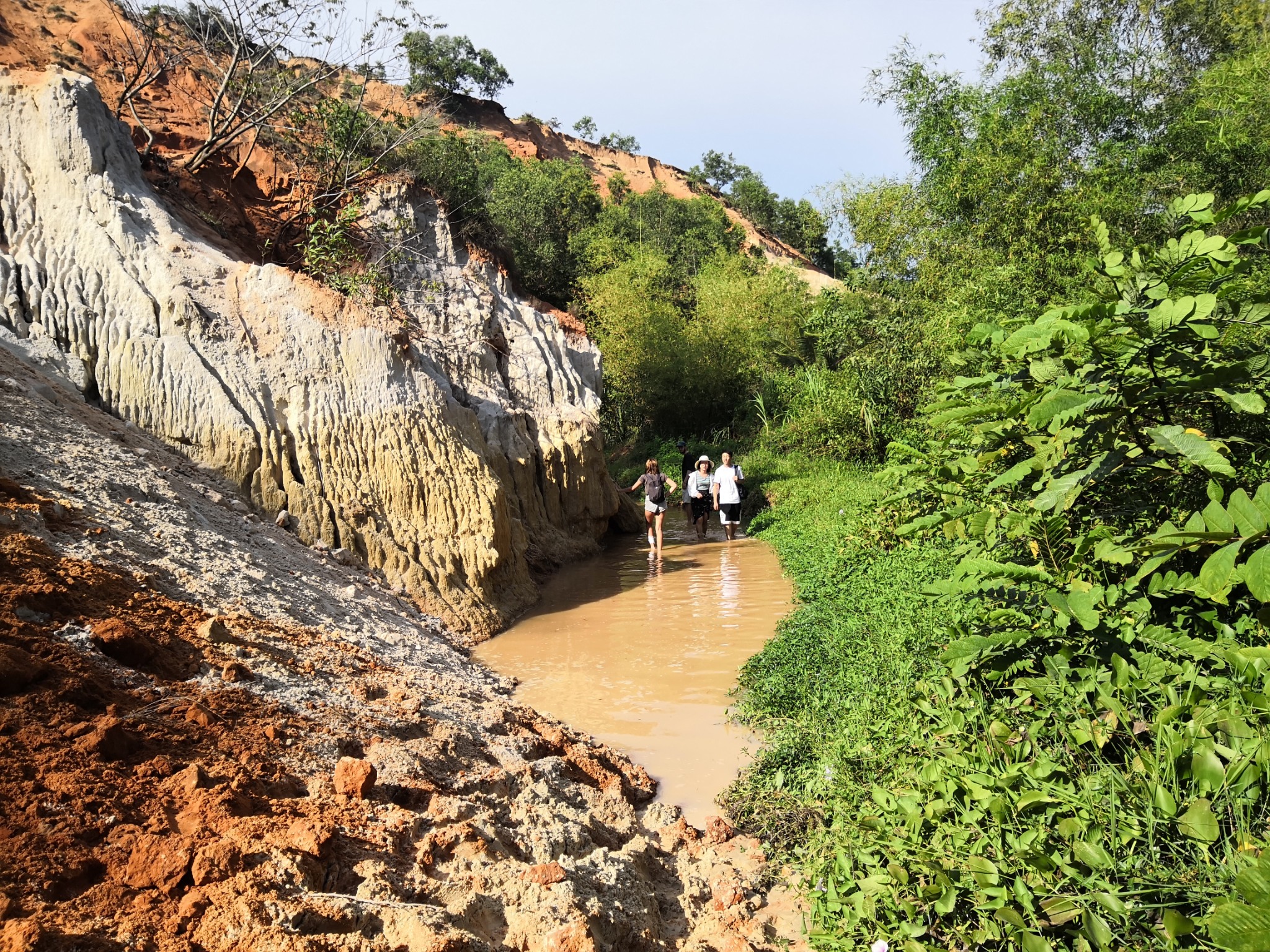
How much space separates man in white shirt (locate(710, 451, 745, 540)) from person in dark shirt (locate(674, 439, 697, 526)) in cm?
92

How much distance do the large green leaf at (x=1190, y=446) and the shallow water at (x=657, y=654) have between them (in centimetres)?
298

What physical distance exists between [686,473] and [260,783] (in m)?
15.2

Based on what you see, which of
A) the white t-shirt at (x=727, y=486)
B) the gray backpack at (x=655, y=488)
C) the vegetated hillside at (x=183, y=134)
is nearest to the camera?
the vegetated hillside at (x=183, y=134)

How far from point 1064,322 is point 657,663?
478 centimetres

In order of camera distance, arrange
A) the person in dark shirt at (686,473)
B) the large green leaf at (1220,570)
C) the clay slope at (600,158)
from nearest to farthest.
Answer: the large green leaf at (1220,570), the person in dark shirt at (686,473), the clay slope at (600,158)

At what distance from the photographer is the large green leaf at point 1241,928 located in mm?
1859

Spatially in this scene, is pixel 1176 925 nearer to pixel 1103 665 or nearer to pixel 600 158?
pixel 1103 665

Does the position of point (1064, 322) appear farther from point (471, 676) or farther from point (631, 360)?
point (631, 360)

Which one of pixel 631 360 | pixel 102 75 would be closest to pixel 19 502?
pixel 102 75

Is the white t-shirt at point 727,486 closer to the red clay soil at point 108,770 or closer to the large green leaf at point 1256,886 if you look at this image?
the red clay soil at point 108,770

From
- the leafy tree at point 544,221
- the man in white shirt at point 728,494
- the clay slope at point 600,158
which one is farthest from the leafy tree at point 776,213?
the man in white shirt at point 728,494

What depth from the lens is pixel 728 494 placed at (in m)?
13.9

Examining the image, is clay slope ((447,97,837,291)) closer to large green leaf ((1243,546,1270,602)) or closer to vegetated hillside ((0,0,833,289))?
vegetated hillside ((0,0,833,289))

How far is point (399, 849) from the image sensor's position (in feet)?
10.6
